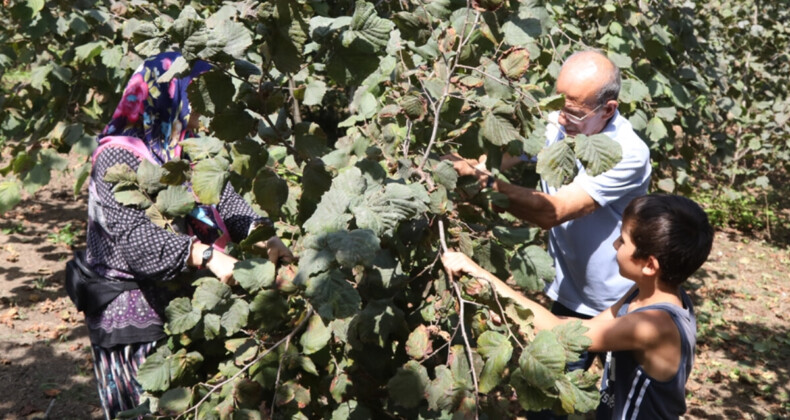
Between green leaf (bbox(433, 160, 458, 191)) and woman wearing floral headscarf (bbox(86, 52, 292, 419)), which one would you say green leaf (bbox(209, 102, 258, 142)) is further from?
green leaf (bbox(433, 160, 458, 191))

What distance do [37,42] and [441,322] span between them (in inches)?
133

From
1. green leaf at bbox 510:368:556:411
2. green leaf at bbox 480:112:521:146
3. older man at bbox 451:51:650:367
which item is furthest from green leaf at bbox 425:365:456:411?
older man at bbox 451:51:650:367

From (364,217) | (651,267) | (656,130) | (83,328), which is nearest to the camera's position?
(364,217)

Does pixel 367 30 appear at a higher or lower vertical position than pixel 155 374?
higher

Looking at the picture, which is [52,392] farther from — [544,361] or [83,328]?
[544,361]

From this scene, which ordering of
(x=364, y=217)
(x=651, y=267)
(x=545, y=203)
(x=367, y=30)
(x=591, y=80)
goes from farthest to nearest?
(x=591, y=80)
(x=545, y=203)
(x=651, y=267)
(x=367, y=30)
(x=364, y=217)

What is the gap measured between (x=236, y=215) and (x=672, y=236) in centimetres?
→ 144

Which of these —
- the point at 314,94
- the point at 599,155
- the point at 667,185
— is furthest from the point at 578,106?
the point at 667,185

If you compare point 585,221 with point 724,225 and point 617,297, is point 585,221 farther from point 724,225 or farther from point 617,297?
point 724,225

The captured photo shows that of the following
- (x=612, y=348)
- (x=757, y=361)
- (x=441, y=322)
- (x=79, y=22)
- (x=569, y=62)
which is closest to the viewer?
(x=441, y=322)

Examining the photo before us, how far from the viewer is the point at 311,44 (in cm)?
239

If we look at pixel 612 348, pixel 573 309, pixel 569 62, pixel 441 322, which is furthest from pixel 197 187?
pixel 573 309

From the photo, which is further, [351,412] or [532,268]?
[532,268]

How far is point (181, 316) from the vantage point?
71.7 inches
